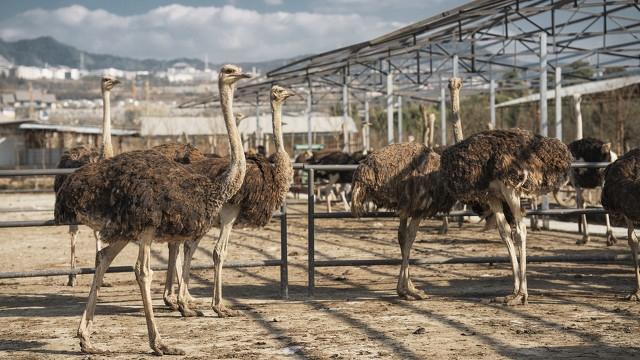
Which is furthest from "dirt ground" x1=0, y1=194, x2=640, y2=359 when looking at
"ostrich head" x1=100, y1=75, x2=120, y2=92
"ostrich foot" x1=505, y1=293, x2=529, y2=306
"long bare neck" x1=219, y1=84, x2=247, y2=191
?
"ostrich head" x1=100, y1=75, x2=120, y2=92

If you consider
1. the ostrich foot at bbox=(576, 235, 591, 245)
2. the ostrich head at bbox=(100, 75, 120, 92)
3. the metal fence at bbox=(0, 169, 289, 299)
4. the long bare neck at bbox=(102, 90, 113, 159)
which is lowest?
the ostrich foot at bbox=(576, 235, 591, 245)

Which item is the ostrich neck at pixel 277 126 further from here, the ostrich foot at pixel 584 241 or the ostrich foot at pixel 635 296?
the ostrich foot at pixel 584 241

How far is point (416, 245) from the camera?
38.0ft

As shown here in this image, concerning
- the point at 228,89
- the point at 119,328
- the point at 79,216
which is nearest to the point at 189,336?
the point at 119,328

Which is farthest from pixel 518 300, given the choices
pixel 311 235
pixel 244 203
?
pixel 244 203

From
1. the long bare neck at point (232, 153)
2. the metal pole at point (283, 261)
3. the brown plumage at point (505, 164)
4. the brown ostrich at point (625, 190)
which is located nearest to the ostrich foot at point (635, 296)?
the brown ostrich at point (625, 190)

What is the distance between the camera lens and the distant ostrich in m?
7.21

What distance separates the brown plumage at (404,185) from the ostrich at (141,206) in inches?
73.8

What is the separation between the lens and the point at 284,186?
7016 millimetres

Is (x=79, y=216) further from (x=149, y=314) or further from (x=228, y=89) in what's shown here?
(x=228, y=89)

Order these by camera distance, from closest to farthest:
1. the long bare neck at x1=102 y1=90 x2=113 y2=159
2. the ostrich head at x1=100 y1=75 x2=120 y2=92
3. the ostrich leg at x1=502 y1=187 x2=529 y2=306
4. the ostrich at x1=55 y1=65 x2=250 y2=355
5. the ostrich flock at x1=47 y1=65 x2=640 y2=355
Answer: the ostrich at x1=55 y1=65 x2=250 y2=355 < the ostrich flock at x1=47 y1=65 x2=640 y2=355 < the ostrich leg at x1=502 y1=187 x2=529 y2=306 < the long bare neck at x1=102 y1=90 x2=113 y2=159 < the ostrich head at x1=100 y1=75 x2=120 y2=92

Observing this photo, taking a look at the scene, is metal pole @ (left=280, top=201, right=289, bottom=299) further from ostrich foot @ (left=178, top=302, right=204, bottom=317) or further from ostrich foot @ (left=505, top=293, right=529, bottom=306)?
ostrich foot @ (left=505, top=293, right=529, bottom=306)

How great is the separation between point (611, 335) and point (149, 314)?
3029 mm

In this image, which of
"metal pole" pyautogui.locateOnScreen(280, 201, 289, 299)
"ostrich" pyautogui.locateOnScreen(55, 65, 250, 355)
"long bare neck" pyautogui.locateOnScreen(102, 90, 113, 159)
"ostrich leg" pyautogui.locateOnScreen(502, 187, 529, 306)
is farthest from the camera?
"long bare neck" pyautogui.locateOnScreen(102, 90, 113, 159)
